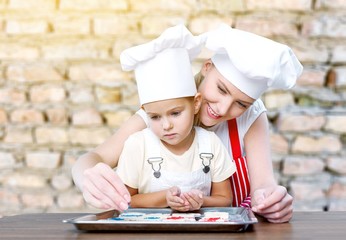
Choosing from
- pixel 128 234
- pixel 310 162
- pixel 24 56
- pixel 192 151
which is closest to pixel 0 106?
pixel 24 56

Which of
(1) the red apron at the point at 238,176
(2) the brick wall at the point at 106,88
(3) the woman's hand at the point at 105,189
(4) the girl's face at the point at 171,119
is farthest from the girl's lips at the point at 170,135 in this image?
(2) the brick wall at the point at 106,88

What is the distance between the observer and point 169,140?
1.65m

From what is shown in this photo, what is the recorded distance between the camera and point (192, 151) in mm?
1704

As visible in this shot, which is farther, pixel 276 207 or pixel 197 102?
pixel 197 102

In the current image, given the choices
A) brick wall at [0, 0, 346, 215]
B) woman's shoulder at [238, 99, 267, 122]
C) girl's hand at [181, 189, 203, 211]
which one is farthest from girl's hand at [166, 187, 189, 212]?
brick wall at [0, 0, 346, 215]

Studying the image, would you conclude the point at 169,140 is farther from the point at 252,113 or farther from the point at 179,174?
the point at 252,113

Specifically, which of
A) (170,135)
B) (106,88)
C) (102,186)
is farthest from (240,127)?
(106,88)

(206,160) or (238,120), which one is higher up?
(238,120)

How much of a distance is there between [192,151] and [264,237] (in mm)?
457

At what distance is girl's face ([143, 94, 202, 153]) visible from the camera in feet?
5.35

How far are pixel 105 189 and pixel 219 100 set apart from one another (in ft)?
1.29

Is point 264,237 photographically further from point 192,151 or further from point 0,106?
point 0,106

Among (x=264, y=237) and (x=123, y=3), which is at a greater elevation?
(x=123, y=3)

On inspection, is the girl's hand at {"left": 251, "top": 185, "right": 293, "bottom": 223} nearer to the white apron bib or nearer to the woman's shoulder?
the white apron bib
